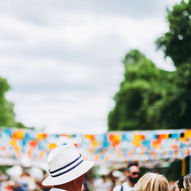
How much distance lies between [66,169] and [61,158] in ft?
0.30

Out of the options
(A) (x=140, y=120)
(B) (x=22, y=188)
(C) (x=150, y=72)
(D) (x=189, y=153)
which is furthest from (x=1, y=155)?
(C) (x=150, y=72)

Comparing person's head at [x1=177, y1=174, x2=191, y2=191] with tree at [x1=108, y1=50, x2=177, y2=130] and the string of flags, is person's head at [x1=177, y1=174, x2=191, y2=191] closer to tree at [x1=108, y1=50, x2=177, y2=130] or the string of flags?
the string of flags

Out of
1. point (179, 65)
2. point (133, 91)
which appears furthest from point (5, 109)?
point (179, 65)

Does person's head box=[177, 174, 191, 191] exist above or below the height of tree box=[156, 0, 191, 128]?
below

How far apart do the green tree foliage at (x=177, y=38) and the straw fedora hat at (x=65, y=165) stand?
15.3 meters

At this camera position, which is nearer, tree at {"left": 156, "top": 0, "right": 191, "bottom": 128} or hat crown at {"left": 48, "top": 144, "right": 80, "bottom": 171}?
hat crown at {"left": 48, "top": 144, "right": 80, "bottom": 171}

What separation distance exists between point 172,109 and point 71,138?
425 inches

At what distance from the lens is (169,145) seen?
15.0 metres

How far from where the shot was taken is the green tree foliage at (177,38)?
18672 millimetres

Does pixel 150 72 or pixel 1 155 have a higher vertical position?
pixel 150 72

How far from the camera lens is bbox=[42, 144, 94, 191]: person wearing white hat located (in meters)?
2.76

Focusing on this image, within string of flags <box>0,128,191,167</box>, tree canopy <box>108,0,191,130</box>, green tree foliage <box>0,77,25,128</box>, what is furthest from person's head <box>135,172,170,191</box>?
green tree foliage <box>0,77,25,128</box>

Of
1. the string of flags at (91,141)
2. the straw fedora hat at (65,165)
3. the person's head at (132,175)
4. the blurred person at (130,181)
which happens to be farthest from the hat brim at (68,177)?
the string of flags at (91,141)

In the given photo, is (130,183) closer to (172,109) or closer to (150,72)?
(172,109)
